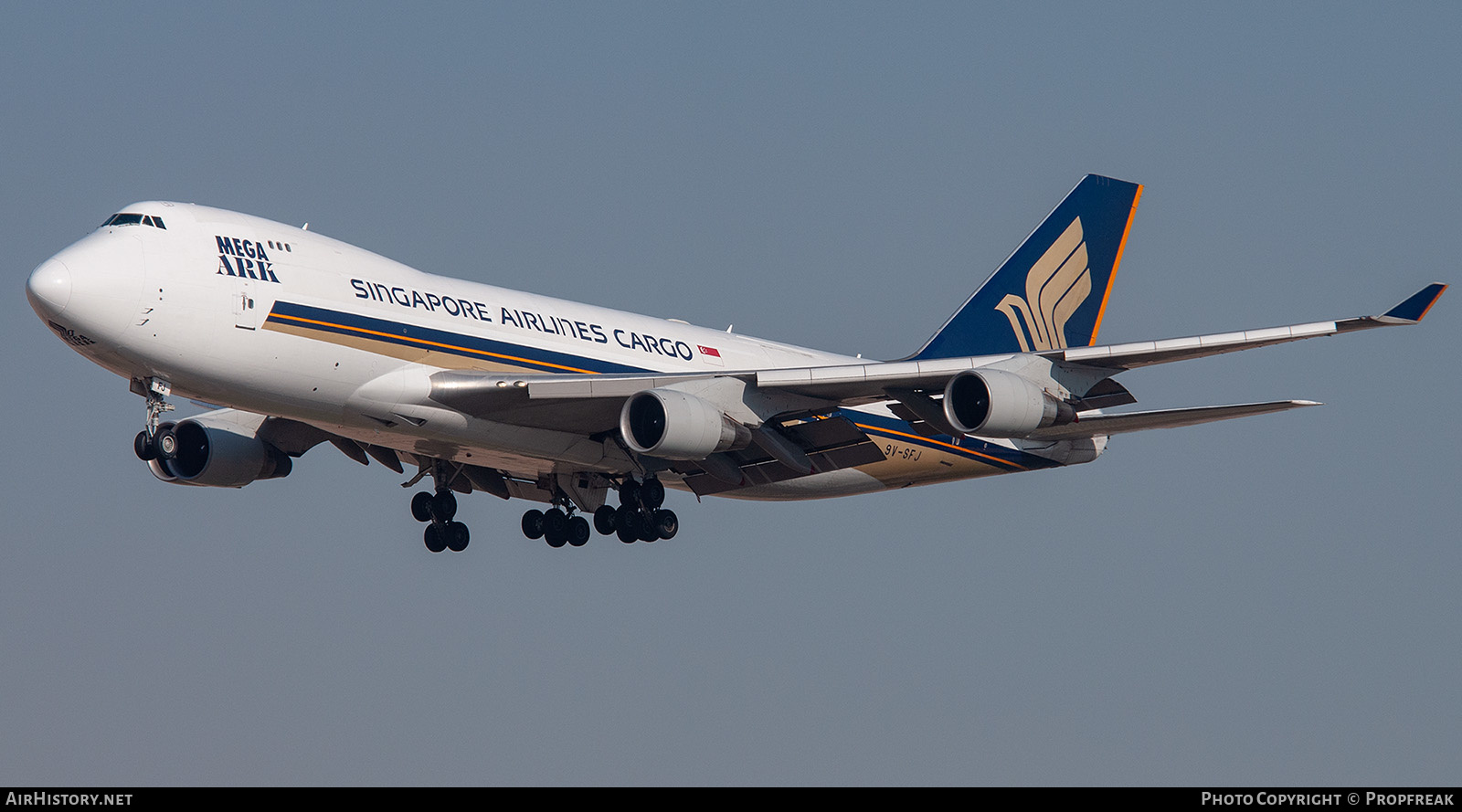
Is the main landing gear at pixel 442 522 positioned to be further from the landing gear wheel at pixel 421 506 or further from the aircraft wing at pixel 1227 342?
the aircraft wing at pixel 1227 342

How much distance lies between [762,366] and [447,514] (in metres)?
8.08

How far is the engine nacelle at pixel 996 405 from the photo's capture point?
31.0 m

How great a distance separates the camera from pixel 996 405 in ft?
102

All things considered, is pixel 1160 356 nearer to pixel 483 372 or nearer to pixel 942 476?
pixel 942 476

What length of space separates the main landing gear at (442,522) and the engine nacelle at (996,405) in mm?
12730

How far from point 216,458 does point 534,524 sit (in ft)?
24.0

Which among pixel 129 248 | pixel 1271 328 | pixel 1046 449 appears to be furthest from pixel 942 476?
pixel 129 248

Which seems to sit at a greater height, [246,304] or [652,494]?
[246,304]

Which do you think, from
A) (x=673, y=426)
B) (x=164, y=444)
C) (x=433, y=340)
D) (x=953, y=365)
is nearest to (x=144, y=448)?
(x=164, y=444)

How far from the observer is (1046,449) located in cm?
3956

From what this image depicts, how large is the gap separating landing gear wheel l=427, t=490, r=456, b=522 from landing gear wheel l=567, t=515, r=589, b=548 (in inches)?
108

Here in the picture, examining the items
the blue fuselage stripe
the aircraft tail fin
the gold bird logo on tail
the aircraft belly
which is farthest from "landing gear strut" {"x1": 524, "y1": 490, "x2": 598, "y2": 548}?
the gold bird logo on tail

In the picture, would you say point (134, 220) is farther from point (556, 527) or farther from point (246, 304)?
point (556, 527)

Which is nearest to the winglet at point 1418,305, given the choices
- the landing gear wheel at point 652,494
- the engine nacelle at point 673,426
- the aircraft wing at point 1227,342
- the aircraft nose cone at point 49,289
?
the aircraft wing at point 1227,342
